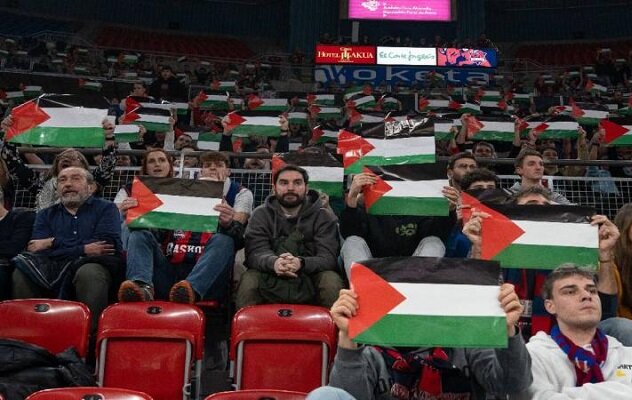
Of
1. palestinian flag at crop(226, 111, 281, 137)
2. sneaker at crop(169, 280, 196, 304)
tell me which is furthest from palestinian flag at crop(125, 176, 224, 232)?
palestinian flag at crop(226, 111, 281, 137)

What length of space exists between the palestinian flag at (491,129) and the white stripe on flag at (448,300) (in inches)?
185

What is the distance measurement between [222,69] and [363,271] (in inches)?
596

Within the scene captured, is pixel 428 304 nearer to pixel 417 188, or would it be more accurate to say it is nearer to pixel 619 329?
pixel 619 329

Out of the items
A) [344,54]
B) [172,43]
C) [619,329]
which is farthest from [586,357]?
[172,43]

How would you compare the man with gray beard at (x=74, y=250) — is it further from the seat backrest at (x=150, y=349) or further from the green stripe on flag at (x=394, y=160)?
the green stripe on flag at (x=394, y=160)

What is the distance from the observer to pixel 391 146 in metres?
4.75

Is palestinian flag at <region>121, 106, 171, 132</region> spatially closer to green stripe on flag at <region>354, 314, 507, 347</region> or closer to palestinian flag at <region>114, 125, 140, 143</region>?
palestinian flag at <region>114, 125, 140, 143</region>

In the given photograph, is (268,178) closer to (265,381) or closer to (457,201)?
(457,201)

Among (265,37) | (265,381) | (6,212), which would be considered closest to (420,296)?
(265,381)

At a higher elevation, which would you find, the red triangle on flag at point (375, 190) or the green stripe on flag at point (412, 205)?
the red triangle on flag at point (375, 190)

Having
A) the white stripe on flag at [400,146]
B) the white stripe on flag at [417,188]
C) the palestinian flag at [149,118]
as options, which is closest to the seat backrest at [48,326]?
the white stripe on flag at [417,188]

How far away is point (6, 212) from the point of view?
419 centimetres

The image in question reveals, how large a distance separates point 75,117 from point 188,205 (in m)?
1.54

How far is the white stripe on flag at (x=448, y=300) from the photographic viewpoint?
7.59 ft
